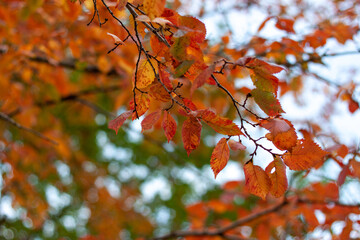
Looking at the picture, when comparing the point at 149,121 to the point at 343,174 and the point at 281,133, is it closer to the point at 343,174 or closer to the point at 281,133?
the point at 281,133

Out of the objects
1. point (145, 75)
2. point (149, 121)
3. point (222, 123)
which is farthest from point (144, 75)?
point (222, 123)

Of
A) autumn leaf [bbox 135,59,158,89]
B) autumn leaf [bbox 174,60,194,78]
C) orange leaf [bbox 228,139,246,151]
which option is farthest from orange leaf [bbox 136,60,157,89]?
orange leaf [bbox 228,139,246,151]

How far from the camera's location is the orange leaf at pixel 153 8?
24.4 inches

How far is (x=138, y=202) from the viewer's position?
4387 millimetres

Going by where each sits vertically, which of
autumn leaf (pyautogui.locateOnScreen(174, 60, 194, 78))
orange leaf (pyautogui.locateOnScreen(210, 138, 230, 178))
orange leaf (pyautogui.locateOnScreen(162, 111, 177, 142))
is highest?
autumn leaf (pyautogui.locateOnScreen(174, 60, 194, 78))

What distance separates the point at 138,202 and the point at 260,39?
3304 mm

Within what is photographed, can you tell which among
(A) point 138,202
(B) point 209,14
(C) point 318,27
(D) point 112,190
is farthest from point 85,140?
(C) point 318,27

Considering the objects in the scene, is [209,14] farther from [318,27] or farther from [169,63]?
[169,63]

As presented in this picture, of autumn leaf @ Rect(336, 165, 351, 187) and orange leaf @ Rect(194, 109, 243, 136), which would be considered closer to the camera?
orange leaf @ Rect(194, 109, 243, 136)

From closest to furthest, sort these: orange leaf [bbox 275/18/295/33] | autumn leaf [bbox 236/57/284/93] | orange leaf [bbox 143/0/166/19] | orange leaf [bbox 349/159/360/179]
Answer: orange leaf [bbox 143/0/166/19]
autumn leaf [bbox 236/57/284/93]
orange leaf [bbox 349/159/360/179]
orange leaf [bbox 275/18/295/33]

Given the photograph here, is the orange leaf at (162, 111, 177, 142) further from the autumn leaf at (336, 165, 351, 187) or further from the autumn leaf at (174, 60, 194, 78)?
the autumn leaf at (336, 165, 351, 187)

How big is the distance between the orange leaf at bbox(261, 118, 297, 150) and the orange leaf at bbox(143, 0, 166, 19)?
0.30m

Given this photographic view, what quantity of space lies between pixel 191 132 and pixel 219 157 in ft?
0.28

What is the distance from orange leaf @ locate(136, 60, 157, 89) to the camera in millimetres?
727
